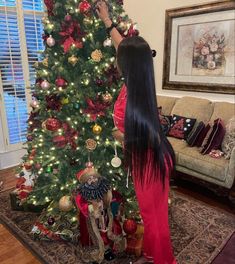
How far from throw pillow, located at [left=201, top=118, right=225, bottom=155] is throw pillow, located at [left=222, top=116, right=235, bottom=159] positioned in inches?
1.9

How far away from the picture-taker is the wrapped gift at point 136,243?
195 centimetres

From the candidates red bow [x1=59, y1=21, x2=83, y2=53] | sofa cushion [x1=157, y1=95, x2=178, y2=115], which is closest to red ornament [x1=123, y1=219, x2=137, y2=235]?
red bow [x1=59, y1=21, x2=83, y2=53]

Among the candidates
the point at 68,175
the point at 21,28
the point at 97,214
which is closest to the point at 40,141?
the point at 68,175

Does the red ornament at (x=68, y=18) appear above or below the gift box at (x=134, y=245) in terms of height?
above

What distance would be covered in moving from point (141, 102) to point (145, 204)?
658 millimetres

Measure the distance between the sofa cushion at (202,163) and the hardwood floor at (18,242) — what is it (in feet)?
1.14

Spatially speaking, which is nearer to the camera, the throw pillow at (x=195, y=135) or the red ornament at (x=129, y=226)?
the red ornament at (x=129, y=226)

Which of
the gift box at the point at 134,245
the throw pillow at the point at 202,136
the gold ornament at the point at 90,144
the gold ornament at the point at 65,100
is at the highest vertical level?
the gold ornament at the point at 65,100

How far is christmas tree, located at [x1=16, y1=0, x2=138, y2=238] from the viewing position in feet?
6.35

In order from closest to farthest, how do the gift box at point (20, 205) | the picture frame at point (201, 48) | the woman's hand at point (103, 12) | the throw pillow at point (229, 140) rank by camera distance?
the woman's hand at point (103, 12), the gift box at point (20, 205), the throw pillow at point (229, 140), the picture frame at point (201, 48)

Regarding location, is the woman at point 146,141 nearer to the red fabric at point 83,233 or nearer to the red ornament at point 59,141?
the red fabric at point 83,233

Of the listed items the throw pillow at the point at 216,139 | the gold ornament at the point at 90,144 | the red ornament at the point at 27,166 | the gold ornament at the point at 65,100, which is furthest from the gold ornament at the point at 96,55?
the throw pillow at the point at 216,139

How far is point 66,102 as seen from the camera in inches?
79.6

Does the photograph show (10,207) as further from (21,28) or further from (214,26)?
(214,26)
